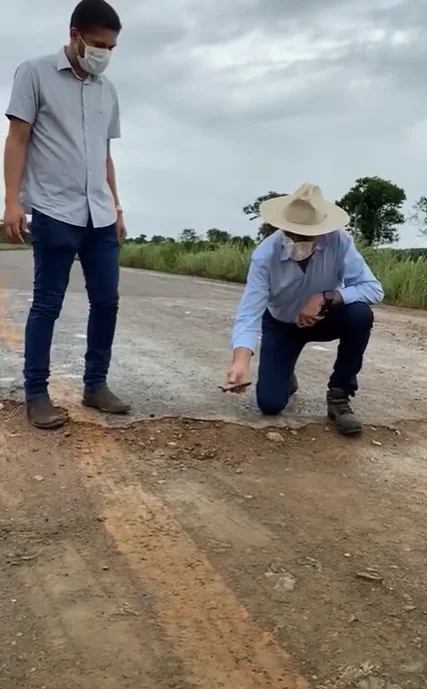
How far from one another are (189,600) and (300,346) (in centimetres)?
213

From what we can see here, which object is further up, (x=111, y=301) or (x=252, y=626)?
(x=111, y=301)

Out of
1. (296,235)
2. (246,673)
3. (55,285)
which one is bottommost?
(246,673)

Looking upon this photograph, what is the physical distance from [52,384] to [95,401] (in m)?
0.53

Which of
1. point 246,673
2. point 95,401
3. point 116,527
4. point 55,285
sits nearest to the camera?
point 246,673

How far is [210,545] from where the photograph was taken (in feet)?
7.88

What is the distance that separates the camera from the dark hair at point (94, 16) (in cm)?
327

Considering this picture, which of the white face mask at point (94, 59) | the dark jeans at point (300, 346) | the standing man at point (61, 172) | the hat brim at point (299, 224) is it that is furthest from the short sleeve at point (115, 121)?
the dark jeans at point (300, 346)

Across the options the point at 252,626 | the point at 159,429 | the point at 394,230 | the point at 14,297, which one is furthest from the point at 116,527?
the point at 394,230

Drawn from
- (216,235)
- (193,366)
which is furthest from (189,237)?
(193,366)

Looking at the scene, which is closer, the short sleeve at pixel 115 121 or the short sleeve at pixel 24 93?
the short sleeve at pixel 24 93

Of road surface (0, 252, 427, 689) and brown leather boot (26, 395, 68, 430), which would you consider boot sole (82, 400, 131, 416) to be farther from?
brown leather boot (26, 395, 68, 430)

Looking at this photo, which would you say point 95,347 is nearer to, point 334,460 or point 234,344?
point 234,344

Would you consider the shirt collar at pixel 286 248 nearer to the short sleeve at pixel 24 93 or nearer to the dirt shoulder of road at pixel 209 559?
the dirt shoulder of road at pixel 209 559

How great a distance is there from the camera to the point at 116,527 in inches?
98.5
